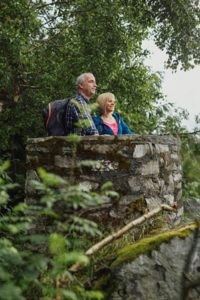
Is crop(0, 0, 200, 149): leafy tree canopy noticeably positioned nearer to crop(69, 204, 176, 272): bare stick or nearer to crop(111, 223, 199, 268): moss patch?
crop(69, 204, 176, 272): bare stick

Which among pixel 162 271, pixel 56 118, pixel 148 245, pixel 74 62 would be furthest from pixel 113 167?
pixel 74 62

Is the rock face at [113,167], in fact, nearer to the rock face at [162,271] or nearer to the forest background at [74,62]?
the rock face at [162,271]

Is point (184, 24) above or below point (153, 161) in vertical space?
above

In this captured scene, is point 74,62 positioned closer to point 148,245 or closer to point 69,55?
point 69,55

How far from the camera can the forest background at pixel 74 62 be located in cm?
1009

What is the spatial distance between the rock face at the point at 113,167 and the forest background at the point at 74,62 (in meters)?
3.46

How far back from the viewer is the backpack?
6328 millimetres

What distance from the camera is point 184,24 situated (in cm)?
1329

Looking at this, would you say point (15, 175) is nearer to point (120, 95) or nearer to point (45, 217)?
point (120, 95)

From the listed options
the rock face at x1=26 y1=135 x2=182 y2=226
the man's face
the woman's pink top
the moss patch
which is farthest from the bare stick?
the man's face

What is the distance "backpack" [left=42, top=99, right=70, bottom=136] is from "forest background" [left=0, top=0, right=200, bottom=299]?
119 inches

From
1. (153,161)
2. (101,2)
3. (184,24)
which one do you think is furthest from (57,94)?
(153,161)

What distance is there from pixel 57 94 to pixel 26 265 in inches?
300

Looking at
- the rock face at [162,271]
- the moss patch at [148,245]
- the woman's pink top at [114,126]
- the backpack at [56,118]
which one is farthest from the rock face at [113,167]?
the rock face at [162,271]
